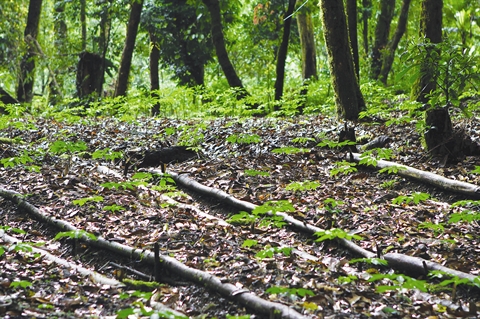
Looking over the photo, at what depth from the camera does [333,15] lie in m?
8.73

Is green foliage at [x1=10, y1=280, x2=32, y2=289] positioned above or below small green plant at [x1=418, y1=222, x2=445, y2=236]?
below

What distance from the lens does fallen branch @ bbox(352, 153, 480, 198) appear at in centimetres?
556

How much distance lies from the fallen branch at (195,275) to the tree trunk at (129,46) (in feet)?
24.1

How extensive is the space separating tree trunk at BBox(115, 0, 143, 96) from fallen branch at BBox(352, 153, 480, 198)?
25.0 feet

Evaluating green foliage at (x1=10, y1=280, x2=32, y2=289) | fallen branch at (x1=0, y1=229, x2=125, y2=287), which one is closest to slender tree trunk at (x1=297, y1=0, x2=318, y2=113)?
fallen branch at (x1=0, y1=229, x2=125, y2=287)

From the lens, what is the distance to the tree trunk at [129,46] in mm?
11938

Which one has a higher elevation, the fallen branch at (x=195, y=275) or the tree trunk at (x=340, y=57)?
the tree trunk at (x=340, y=57)

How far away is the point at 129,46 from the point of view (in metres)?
12.2

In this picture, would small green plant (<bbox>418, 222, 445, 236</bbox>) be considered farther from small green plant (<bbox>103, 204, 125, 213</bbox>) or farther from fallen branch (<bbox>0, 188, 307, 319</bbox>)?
small green plant (<bbox>103, 204, 125, 213</bbox>)

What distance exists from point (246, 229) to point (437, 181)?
7.71 feet

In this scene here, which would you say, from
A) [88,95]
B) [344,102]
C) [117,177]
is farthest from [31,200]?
[88,95]

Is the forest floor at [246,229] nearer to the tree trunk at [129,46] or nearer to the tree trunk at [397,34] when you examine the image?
the tree trunk at [129,46]

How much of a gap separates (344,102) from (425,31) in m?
1.72

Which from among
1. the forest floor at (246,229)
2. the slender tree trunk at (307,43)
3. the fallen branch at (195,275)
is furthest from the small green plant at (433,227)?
the slender tree trunk at (307,43)
